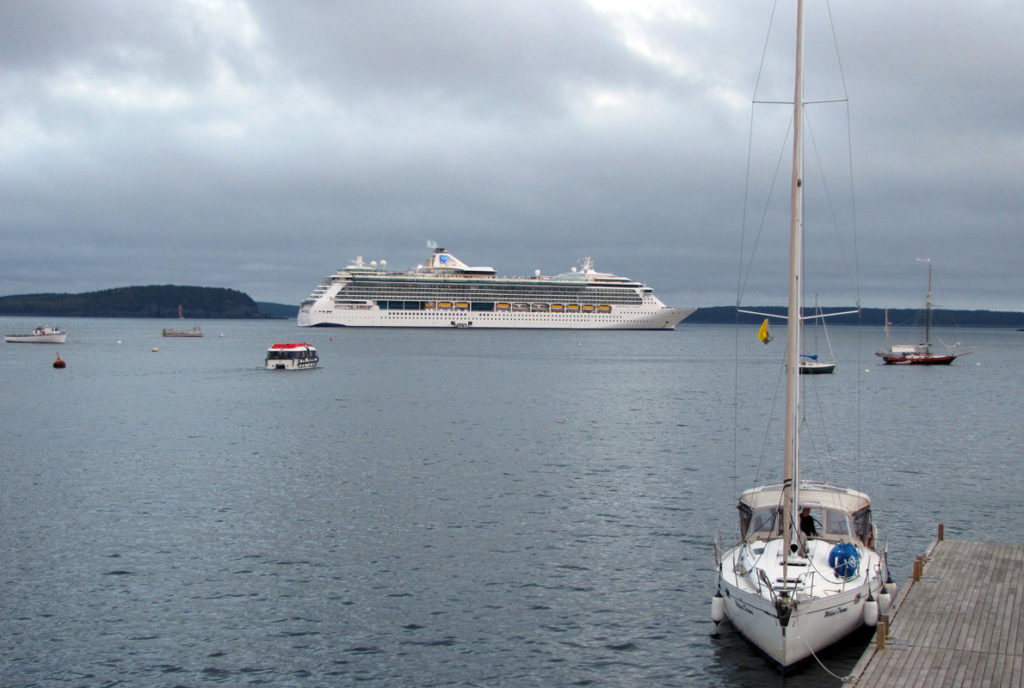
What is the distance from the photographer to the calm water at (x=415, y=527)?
15.2 metres

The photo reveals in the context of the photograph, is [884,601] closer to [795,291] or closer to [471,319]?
[795,291]

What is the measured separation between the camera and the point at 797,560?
15039 millimetres

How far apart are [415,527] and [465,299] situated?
147 m

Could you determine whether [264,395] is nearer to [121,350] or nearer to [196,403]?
[196,403]

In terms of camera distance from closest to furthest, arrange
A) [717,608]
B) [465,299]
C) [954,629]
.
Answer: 1. [954,629]
2. [717,608]
3. [465,299]

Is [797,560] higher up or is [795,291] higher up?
[795,291]

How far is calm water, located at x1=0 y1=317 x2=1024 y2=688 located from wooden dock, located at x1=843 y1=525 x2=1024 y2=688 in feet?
3.98

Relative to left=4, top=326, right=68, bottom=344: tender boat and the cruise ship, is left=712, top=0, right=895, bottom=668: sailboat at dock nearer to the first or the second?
left=4, top=326, right=68, bottom=344: tender boat

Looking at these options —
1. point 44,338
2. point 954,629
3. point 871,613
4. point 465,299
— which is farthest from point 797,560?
point 465,299

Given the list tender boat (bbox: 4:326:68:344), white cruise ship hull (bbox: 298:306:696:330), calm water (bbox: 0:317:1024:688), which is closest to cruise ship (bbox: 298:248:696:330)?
white cruise ship hull (bbox: 298:306:696:330)

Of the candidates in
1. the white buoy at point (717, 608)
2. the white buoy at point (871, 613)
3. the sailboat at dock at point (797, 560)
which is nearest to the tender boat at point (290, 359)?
the sailboat at dock at point (797, 560)

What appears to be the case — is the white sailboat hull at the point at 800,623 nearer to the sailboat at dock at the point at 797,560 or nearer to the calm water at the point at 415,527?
the sailboat at dock at the point at 797,560

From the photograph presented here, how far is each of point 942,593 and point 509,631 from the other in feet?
23.2

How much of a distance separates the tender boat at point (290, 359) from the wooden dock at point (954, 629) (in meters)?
65.3
